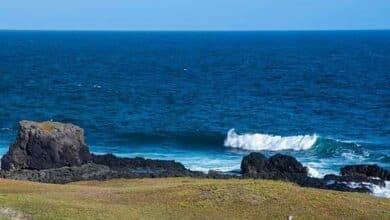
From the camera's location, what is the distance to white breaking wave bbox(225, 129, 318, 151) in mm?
75562

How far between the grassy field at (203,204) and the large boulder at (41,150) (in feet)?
56.9

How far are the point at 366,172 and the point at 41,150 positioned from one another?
82.4 feet

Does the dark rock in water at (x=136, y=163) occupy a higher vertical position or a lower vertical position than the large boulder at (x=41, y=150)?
lower

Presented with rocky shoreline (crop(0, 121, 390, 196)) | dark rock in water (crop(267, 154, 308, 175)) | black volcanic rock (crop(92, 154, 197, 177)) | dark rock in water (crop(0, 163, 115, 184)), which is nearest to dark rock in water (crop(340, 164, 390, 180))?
rocky shoreline (crop(0, 121, 390, 196))

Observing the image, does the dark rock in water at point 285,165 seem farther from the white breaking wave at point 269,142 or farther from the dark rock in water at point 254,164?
the white breaking wave at point 269,142

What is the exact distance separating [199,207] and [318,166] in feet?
98.2

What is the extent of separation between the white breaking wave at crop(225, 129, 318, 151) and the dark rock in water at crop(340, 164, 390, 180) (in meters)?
17.3

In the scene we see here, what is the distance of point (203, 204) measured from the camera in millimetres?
36812

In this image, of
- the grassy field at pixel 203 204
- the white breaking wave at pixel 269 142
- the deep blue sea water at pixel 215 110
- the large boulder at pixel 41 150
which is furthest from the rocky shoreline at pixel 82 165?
the white breaking wave at pixel 269 142

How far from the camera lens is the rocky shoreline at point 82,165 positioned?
54.9 meters

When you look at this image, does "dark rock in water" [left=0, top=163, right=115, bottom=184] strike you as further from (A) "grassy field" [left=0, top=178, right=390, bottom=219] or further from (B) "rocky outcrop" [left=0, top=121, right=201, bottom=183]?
(A) "grassy field" [left=0, top=178, right=390, bottom=219]

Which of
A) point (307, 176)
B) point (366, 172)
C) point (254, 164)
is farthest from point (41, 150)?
point (366, 172)

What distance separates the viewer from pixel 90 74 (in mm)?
158125

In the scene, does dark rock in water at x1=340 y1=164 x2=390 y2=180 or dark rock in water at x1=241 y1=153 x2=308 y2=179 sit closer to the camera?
dark rock in water at x1=340 y1=164 x2=390 y2=180
